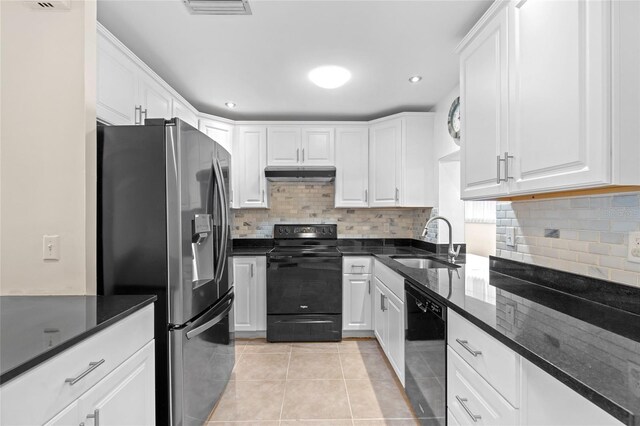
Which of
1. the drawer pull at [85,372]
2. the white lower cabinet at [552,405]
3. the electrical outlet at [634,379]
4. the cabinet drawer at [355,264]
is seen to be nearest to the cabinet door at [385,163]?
the cabinet drawer at [355,264]

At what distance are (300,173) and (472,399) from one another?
2.53 meters

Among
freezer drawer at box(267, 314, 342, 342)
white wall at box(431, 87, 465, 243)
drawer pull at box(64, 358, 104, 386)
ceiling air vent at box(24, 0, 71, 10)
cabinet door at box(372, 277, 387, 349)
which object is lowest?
freezer drawer at box(267, 314, 342, 342)

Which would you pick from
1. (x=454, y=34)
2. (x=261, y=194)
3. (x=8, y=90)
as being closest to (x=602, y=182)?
(x=454, y=34)

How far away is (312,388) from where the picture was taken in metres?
2.33

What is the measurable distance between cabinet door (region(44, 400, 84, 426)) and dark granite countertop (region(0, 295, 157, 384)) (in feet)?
0.57

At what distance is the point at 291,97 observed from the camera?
293 centimetres

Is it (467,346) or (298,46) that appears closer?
(467,346)

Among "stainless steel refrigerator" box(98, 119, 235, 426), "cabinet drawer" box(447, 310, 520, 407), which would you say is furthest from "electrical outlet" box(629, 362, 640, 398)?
"stainless steel refrigerator" box(98, 119, 235, 426)

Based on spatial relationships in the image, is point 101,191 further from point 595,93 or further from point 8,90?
point 595,93

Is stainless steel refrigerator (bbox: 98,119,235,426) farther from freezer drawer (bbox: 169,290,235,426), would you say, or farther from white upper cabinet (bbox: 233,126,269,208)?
white upper cabinet (bbox: 233,126,269,208)

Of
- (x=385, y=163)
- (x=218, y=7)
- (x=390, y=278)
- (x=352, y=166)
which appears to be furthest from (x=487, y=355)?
(x=352, y=166)

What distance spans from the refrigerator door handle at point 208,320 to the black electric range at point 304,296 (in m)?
0.95

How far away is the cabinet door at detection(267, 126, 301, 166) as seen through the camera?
11.4 feet

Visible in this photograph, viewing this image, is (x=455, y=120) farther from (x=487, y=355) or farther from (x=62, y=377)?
(x=62, y=377)
